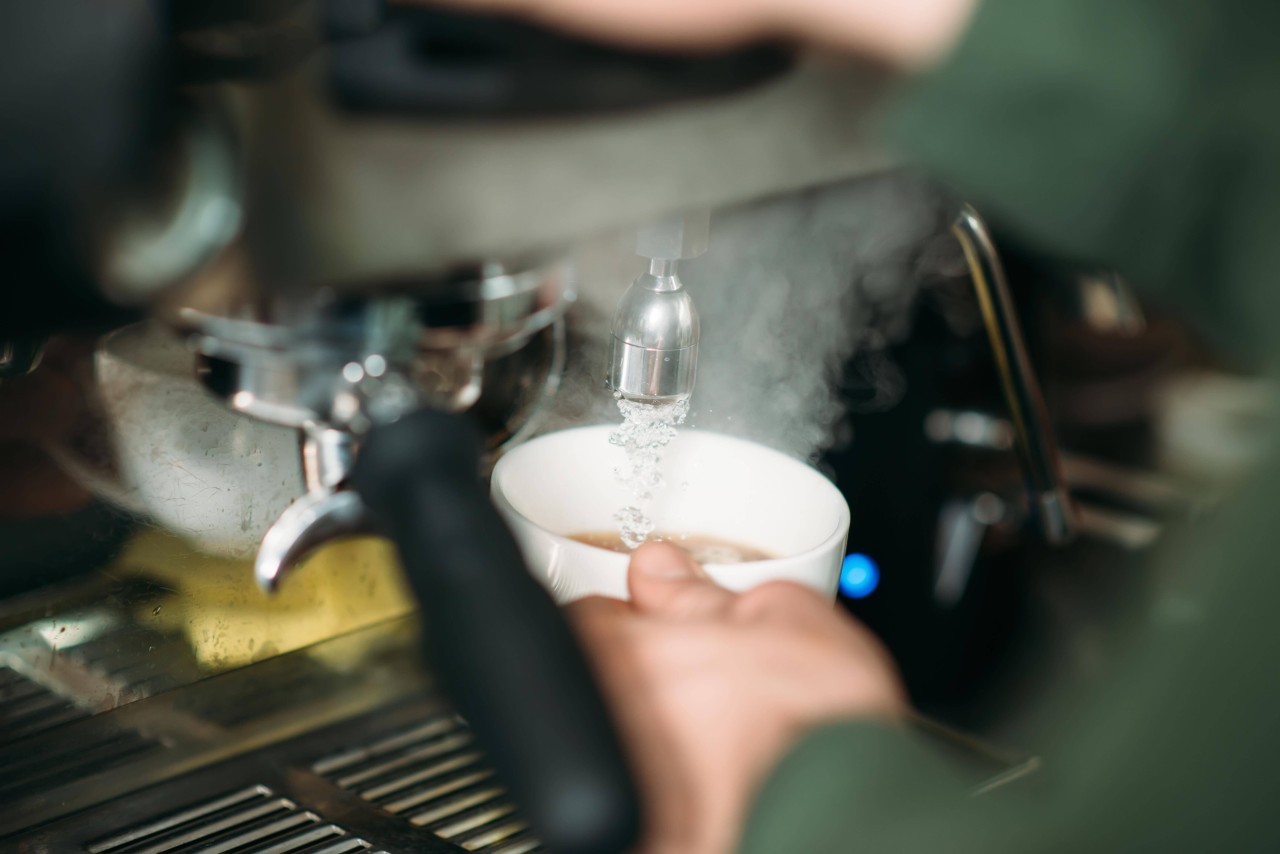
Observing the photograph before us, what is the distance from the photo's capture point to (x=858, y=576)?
745mm

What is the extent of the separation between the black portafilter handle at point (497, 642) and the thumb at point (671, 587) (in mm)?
91

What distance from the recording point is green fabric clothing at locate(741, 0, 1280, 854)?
0.26 m

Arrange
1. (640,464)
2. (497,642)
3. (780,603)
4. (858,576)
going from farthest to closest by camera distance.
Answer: (858,576), (640,464), (780,603), (497,642)

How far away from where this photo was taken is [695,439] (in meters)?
0.52

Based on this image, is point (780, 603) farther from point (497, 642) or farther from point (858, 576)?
point (858, 576)

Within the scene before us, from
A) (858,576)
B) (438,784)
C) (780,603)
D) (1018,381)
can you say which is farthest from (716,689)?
(858,576)

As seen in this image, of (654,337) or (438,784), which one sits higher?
(654,337)

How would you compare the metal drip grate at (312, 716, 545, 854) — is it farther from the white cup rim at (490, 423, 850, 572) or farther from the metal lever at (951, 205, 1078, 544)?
the metal lever at (951, 205, 1078, 544)

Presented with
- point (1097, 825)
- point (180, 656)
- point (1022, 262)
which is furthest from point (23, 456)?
point (1022, 262)

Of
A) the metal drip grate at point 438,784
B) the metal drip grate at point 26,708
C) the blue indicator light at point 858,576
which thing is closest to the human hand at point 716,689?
the metal drip grate at point 438,784

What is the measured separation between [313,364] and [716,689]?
0.14 meters

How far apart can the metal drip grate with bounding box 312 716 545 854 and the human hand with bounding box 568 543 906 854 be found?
0.33ft

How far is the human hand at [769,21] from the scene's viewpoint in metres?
0.24

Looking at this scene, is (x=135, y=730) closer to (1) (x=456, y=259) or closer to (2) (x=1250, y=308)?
(1) (x=456, y=259)
